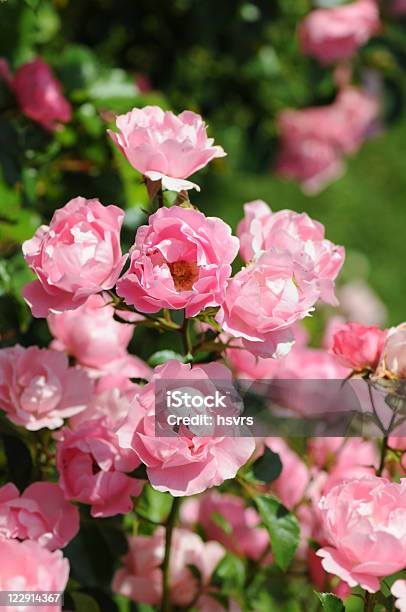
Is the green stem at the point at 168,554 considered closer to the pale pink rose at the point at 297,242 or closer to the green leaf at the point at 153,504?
the green leaf at the point at 153,504

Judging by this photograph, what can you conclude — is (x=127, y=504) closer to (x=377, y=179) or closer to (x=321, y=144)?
(x=321, y=144)

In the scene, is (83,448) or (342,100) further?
(342,100)

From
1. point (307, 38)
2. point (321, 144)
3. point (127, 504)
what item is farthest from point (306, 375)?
point (321, 144)

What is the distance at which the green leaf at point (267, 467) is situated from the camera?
941 millimetres

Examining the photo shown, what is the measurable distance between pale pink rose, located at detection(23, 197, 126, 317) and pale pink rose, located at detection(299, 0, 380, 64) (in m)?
1.12

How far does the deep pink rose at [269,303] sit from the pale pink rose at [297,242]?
0.04m

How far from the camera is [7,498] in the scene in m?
0.83

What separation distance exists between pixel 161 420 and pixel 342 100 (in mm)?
1565

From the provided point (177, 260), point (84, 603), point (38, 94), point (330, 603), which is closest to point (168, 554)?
point (84, 603)

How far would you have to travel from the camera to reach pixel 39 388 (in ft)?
2.87

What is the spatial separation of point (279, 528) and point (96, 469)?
191mm

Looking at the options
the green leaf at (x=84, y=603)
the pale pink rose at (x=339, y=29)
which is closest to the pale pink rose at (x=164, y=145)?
the green leaf at (x=84, y=603)

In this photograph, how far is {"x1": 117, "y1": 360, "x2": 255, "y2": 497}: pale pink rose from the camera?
755 millimetres

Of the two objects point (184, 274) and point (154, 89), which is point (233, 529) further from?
point (154, 89)
